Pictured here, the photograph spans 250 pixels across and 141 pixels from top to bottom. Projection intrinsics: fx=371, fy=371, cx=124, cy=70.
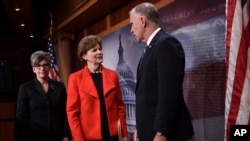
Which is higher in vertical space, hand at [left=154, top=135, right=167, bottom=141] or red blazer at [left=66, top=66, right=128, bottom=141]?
red blazer at [left=66, top=66, right=128, bottom=141]

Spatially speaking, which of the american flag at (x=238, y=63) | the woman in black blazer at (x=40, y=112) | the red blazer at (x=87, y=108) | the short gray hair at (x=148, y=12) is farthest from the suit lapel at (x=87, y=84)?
the american flag at (x=238, y=63)

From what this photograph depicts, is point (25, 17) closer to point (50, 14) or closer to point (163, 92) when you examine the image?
point (50, 14)

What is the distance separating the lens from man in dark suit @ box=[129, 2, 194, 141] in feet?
5.79

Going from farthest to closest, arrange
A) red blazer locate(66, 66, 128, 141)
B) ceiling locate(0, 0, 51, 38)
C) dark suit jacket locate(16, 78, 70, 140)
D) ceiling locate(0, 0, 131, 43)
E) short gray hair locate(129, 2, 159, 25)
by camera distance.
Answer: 1. ceiling locate(0, 0, 51, 38)
2. ceiling locate(0, 0, 131, 43)
3. dark suit jacket locate(16, 78, 70, 140)
4. red blazer locate(66, 66, 128, 141)
5. short gray hair locate(129, 2, 159, 25)

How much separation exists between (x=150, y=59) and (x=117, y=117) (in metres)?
0.72

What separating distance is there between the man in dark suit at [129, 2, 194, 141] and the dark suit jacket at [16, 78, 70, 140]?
41.8 inches

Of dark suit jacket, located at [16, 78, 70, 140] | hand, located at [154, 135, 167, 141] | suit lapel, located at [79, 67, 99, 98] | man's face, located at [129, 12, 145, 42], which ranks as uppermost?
man's face, located at [129, 12, 145, 42]

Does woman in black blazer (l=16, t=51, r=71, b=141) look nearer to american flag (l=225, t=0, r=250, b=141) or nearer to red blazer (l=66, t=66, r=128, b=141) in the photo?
red blazer (l=66, t=66, r=128, b=141)

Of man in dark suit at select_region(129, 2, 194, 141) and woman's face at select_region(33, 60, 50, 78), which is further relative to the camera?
woman's face at select_region(33, 60, 50, 78)

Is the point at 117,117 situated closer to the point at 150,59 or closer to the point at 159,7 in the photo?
the point at 150,59

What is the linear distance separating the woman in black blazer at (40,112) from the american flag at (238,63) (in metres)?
1.41

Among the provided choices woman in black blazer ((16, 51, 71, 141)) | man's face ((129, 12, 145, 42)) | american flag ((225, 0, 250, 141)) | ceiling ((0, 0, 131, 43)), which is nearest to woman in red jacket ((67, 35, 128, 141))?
woman in black blazer ((16, 51, 71, 141))

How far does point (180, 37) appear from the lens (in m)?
2.88

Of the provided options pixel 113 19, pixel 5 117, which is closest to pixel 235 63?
pixel 5 117
